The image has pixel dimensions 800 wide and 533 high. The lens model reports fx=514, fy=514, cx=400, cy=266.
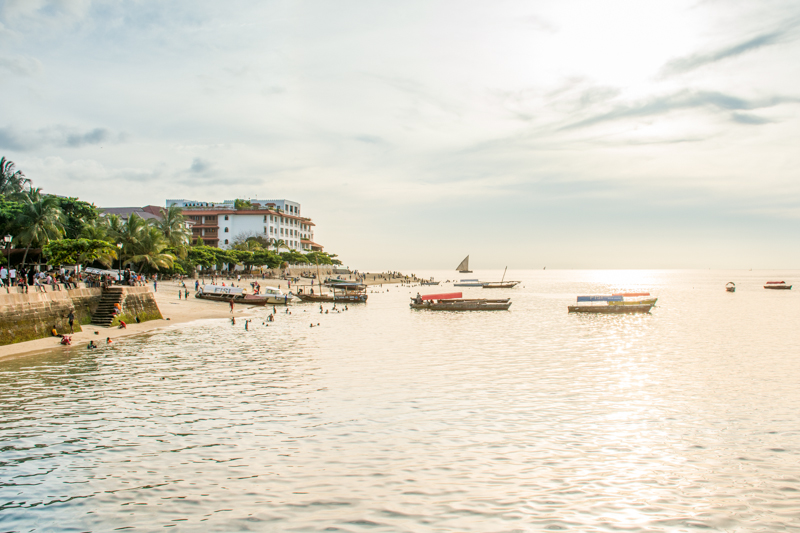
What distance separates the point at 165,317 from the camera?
55.0m

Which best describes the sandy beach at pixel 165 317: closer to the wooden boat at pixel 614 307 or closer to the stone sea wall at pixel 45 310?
the stone sea wall at pixel 45 310

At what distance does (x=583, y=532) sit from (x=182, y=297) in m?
71.1

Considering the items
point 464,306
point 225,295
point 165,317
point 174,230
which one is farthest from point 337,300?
point 165,317

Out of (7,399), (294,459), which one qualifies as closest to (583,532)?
(294,459)

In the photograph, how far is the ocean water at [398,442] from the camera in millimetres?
11469

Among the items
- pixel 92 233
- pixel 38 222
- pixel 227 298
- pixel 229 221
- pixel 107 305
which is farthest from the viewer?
pixel 229 221

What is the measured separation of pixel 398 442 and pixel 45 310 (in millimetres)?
32512

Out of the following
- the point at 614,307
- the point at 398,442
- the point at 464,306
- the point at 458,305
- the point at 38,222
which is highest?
the point at 38,222

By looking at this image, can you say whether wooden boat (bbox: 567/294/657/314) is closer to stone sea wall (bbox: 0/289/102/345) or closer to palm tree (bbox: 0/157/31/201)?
stone sea wall (bbox: 0/289/102/345)

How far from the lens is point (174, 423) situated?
18.1 metres

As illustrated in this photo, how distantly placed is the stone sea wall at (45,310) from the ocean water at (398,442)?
335 cm

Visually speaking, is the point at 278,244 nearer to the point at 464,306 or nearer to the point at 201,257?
the point at 201,257

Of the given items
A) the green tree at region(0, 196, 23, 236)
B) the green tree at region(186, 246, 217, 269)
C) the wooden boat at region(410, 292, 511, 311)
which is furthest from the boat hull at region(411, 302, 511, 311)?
the green tree at region(0, 196, 23, 236)

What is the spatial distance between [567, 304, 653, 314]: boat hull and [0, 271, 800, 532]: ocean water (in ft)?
117
